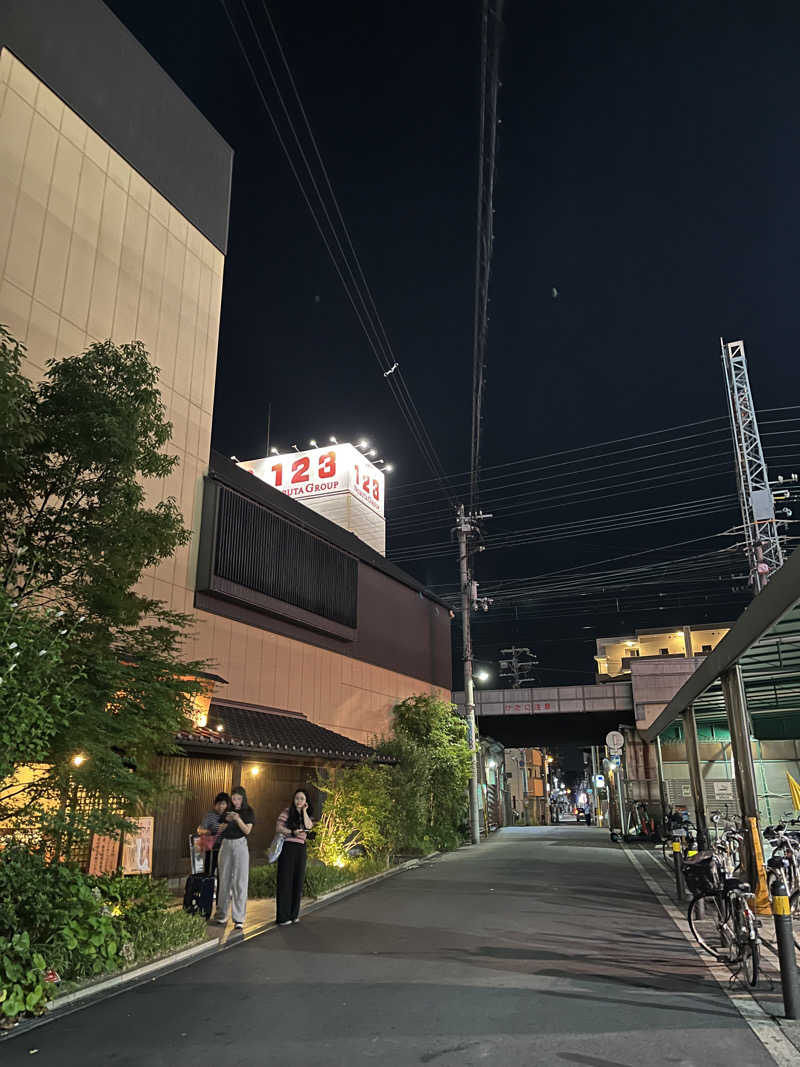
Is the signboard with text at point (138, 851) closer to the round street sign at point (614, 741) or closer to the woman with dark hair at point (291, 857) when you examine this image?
the woman with dark hair at point (291, 857)

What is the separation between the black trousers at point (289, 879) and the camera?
10352 mm

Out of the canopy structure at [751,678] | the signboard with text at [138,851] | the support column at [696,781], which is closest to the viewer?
the canopy structure at [751,678]

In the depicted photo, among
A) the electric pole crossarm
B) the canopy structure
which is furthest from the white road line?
the electric pole crossarm

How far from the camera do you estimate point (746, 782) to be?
11.1 meters

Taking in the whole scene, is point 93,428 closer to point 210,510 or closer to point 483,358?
point 210,510

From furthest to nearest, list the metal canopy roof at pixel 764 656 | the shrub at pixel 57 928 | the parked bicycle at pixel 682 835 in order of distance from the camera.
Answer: the parked bicycle at pixel 682 835 → the metal canopy roof at pixel 764 656 → the shrub at pixel 57 928

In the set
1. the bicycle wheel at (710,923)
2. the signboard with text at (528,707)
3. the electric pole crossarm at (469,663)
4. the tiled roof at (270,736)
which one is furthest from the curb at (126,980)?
the signboard with text at (528,707)

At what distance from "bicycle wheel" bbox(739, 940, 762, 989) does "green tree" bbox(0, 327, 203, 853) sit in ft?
18.9

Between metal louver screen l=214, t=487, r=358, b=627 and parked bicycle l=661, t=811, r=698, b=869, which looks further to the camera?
metal louver screen l=214, t=487, r=358, b=627

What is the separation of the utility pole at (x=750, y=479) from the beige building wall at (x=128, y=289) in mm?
15858

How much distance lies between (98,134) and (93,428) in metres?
10.5

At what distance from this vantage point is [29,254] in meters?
13.1

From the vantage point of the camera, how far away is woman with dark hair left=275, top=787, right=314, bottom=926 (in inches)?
407

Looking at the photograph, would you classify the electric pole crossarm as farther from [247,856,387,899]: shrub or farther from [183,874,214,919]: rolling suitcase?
[183,874,214,919]: rolling suitcase
